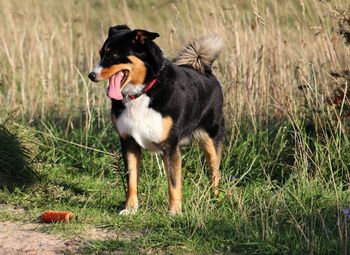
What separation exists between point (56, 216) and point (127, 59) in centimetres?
119

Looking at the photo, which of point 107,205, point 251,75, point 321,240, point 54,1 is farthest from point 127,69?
point 54,1

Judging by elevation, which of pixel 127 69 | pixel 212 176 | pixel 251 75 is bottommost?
pixel 212 176

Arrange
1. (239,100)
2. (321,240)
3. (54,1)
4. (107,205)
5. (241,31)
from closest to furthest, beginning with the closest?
(321,240)
(107,205)
(239,100)
(241,31)
(54,1)

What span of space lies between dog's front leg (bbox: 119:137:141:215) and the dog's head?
1.43 feet

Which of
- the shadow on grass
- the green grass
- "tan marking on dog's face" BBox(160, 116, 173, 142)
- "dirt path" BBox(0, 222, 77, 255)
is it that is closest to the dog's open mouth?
"tan marking on dog's face" BBox(160, 116, 173, 142)

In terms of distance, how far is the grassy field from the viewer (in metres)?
4.53

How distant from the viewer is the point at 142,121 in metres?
5.30

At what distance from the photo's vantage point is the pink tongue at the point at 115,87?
521 centimetres

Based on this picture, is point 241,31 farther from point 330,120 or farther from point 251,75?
point 330,120

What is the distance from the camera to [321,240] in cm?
432

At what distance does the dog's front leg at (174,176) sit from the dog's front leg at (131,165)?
249 mm

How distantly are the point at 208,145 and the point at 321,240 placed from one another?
202 centimetres

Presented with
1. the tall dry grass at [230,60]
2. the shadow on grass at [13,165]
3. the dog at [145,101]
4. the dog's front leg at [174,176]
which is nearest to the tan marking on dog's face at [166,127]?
the dog at [145,101]

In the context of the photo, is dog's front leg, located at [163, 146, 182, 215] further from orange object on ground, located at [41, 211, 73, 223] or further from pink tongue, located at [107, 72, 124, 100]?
Result: orange object on ground, located at [41, 211, 73, 223]
